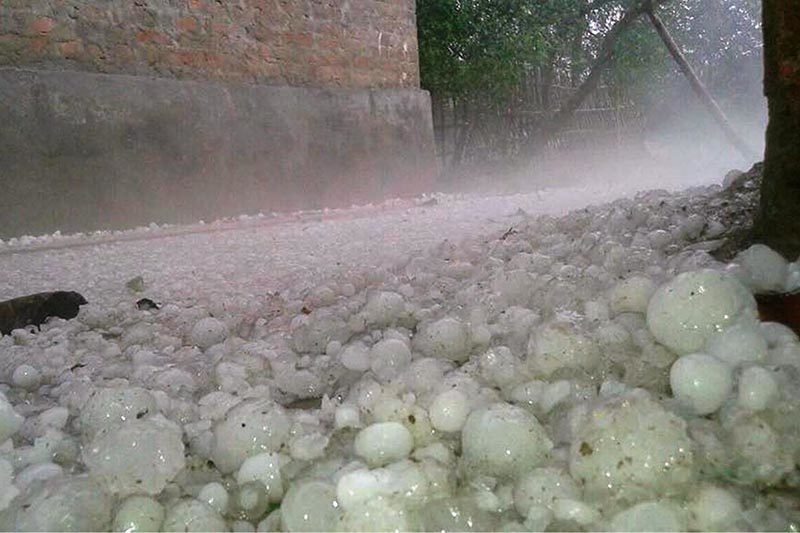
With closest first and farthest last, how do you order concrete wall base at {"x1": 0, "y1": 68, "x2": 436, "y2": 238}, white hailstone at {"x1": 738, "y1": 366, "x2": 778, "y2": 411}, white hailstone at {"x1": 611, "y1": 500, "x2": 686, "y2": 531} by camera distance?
1. white hailstone at {"x1": 611, "y1": 500, "x2": 686, "y2": 531}
2. white hailstone at {"x1": 738, "y1": 366, "x2": 778, "y2": 411}
3. concrete wall base at {"x1": 0, "y1": 68, "x2": 436, "y2": 238}

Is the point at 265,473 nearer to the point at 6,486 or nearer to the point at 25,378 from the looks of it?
the point at 6,486

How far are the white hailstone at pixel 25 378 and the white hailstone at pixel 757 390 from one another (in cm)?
116

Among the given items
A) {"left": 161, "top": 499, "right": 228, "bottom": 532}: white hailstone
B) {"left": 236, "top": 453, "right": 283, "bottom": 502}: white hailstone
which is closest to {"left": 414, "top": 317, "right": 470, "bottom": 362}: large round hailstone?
{"left": 236, "top": 453, "right": 283, "bottom": 502}: white hailstone

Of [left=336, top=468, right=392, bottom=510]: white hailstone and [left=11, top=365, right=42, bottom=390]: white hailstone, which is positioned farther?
[left=11, top=365, right=42, bottom=390]: white hailstone

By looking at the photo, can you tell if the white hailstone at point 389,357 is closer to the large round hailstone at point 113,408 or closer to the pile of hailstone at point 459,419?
the pile of hailstone at point 459,419

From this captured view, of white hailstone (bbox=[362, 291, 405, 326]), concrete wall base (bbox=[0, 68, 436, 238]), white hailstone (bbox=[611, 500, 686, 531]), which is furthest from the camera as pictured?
concrete wall base (bbox=[0, 68, 436, 238])

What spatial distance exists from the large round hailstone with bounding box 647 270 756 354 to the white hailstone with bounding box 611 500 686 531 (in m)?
0.30

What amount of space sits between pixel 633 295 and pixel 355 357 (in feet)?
1.53

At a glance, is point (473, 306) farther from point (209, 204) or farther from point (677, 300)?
point (209, 204)

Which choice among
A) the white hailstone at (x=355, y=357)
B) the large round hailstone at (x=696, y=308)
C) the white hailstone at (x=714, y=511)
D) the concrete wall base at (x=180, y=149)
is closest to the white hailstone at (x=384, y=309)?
the white hailstone at (x=355, y=357)

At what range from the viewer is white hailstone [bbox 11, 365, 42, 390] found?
1.30 metres

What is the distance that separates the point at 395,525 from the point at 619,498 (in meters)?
0.23

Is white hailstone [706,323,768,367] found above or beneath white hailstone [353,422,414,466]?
above

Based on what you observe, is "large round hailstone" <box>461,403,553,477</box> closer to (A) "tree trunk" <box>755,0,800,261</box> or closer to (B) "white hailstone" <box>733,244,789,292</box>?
(B) "white hailstone" <box>733,244,789,292</box>
